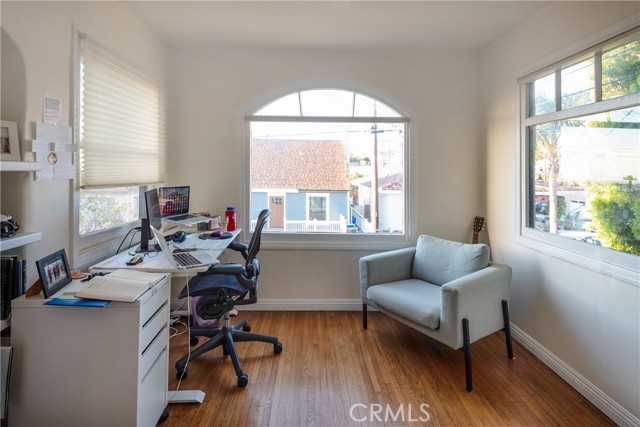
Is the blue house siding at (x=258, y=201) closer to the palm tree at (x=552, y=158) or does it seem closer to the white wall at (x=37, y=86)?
the white wall at (x=37, y=86)

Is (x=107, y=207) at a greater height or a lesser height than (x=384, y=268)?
greater

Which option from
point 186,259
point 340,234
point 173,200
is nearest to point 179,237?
point 173,200

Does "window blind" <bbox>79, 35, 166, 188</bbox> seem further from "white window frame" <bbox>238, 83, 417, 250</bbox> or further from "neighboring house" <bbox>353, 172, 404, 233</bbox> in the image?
"neighboring house" <bbox>353, 172, 404, 233</bbox>

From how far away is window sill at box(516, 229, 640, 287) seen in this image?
1.74 metres

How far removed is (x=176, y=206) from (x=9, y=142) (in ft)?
4.21

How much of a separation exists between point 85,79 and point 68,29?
10.7 inches

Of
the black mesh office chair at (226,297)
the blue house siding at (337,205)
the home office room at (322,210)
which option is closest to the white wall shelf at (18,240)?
the home office room at (322,210)

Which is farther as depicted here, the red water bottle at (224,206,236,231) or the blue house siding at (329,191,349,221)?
the blue house siding at (329,191,349,221)

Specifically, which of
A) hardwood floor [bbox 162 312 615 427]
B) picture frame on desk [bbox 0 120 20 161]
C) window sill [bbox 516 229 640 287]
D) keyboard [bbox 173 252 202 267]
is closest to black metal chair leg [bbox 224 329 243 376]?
hardwood floor [bbox 162 312 615 427]

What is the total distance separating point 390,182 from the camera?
3.28m

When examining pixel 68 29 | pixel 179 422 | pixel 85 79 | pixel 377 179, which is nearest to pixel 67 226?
pixel 85 79

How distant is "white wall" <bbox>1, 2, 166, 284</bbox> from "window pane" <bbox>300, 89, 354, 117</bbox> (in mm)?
1747

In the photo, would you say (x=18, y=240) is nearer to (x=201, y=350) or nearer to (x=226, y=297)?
(x=226, y=297)
